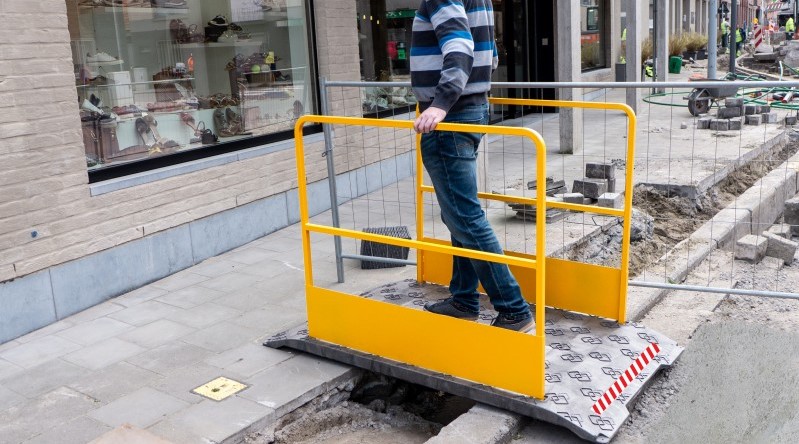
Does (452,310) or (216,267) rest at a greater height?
(452,310)

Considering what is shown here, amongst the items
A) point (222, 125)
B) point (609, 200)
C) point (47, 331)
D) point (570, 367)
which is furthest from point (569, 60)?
point (47, 331)

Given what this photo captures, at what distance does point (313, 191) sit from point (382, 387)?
3.68 metres

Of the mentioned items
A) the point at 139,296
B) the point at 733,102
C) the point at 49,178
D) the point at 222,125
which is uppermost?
the point at 222,125

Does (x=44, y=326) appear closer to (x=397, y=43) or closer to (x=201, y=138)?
(x=201, y=138)

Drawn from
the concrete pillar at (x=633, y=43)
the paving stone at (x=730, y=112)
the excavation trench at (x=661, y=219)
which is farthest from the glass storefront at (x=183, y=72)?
the paving stone at (x=730, y=112)

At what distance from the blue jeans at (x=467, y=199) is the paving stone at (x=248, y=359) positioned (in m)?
1.34

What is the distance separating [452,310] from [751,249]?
356 centimetres

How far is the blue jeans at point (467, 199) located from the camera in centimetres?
404

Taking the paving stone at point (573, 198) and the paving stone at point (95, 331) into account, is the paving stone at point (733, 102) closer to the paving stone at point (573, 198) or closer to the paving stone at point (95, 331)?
the paving stone at point (573, 198)

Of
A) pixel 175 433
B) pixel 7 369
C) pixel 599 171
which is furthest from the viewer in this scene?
pixel 599 171

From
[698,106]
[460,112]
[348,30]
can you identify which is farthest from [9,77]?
[698,106]

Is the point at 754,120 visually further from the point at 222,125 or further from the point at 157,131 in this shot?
the point at 157,131

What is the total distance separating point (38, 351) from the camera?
194 inches

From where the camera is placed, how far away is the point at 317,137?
7.99 m
